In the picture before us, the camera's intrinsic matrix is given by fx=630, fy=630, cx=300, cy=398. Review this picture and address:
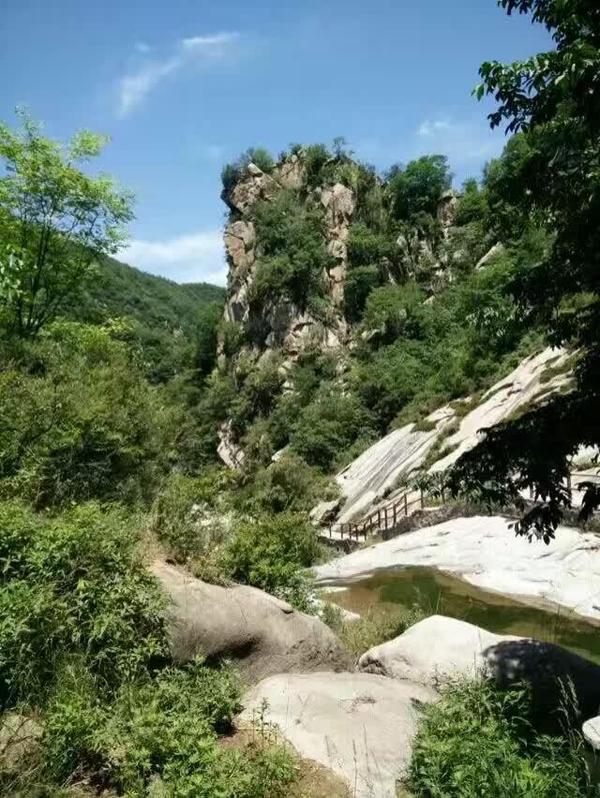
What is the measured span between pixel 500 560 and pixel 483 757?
1189cm

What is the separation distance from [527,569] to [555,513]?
10274mm

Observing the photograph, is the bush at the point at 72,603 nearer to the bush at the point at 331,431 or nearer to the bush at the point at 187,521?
the bush at the point at 187,521

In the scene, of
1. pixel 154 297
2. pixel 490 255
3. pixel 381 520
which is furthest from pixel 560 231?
pixel 154 297

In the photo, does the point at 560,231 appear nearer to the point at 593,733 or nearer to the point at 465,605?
the point at 593,733

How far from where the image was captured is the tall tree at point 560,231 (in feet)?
16.4

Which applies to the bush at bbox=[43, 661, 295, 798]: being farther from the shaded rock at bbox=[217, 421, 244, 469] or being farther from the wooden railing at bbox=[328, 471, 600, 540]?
the shaded rock at bbox=[217, 421, 244, 469]

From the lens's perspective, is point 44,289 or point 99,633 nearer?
point 99,633

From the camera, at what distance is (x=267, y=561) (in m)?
8.91

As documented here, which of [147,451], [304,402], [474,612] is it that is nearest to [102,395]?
[147,451]

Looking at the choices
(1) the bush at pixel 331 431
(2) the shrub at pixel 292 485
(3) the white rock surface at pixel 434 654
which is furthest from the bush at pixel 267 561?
(1) the bush at pixel 331 431

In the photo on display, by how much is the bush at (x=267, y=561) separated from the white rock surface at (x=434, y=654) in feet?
4.57

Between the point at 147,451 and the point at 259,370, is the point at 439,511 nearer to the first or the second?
the point at 147,451

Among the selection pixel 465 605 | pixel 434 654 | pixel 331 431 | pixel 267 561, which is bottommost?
pixel 465 605

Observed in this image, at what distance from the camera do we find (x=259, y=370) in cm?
5528
